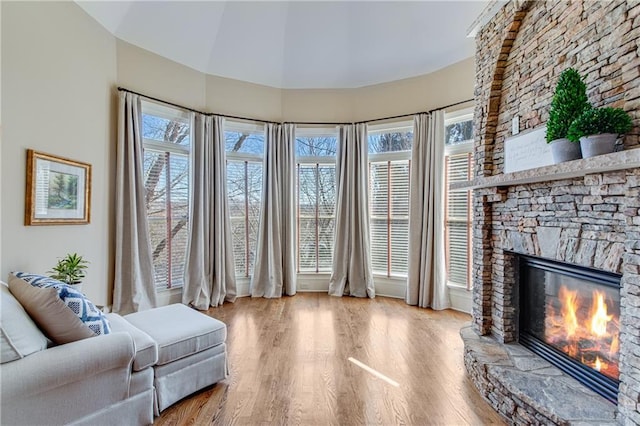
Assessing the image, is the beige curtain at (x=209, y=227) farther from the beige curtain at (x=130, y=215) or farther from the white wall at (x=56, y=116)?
the white wall at (x=56, y=116)

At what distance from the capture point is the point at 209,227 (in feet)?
14.3

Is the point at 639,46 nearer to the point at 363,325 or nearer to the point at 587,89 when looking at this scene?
the point at 587,89

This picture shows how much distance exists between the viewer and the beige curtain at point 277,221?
4727mm

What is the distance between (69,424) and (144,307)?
2.23 metres

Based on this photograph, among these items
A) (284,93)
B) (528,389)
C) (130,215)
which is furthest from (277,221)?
(528,389)

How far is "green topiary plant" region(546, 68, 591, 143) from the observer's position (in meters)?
1.72

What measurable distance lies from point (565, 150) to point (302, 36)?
12.3ft

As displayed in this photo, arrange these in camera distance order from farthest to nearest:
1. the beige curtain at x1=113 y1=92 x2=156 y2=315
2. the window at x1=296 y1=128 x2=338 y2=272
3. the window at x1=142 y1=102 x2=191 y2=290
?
the window at x1=296 y1=128 x2=338 y2=272, the window at x1=142 y1=102 x2=191 y2=290, the beige curtain at x1=113 y1=92 x2=156 y2=315

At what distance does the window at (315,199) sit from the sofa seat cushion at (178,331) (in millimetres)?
2688

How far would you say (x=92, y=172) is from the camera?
3238mm

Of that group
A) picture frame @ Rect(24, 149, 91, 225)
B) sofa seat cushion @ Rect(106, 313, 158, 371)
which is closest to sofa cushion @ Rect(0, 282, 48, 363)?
sofa seat cushion @ Rect(106, 313, 158, 371)

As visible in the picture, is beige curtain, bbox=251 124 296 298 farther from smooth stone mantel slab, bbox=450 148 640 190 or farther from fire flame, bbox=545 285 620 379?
fire flame, bbox=545 285 620 379

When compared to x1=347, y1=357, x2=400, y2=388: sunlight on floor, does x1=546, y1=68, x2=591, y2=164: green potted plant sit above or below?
above

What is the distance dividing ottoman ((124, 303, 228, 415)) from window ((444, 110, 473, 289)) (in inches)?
127
